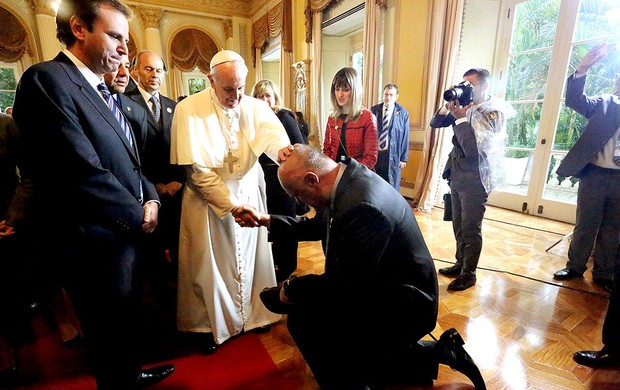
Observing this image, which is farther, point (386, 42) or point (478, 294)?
point (386, 42)

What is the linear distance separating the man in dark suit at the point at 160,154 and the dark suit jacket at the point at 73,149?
593 mm

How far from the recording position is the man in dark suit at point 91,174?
1.02 m

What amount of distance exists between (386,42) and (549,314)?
13.6 feet

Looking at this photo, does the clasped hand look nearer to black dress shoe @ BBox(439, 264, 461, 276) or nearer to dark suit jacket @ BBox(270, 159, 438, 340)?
dark suit jacket @ BBox(270, 159, 438, 340)

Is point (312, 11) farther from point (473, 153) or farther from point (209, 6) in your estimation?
point (473, 153)

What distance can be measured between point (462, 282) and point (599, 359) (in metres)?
0.85

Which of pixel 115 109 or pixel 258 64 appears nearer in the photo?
pixel 115 109

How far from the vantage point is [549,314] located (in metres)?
2.01

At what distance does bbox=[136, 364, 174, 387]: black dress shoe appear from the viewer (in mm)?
1465

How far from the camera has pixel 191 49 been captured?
8.87 meters

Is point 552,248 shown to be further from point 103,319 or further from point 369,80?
point 103,319

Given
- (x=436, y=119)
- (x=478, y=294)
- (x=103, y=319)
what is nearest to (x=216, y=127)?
(x=103, y=319)

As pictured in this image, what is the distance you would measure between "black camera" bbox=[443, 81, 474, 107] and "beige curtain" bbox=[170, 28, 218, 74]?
8.53 metres

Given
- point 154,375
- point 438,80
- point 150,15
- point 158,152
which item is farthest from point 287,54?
point 154,375
